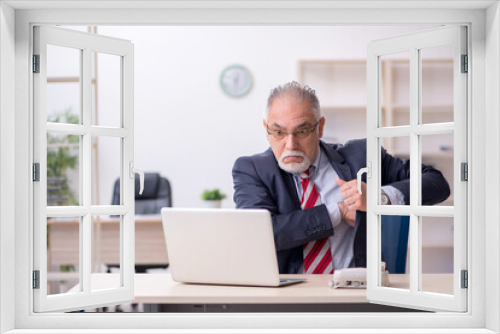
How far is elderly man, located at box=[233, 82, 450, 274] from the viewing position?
12.1 ft

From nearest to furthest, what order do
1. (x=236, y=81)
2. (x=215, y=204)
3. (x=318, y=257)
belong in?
(x=318, y=257), (x=215, y=204), (x=236, y=81)

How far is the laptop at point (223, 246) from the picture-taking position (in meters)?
3.01

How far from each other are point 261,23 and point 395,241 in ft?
5.58

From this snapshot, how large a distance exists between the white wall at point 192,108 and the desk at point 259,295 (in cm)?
391

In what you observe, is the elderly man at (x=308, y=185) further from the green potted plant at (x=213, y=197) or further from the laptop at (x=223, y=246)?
the green potted plant at (x=213, y=197)

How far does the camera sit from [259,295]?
2.85m

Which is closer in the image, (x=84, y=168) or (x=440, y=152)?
(x=84, y=168)

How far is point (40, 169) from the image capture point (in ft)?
8.04

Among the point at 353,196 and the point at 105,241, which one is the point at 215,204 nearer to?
the point at 105,241

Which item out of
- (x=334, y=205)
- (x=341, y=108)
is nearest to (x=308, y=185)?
(x=334, y=205)

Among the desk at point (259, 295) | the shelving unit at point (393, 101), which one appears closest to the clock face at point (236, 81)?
the shelving unit at point (393, 101)

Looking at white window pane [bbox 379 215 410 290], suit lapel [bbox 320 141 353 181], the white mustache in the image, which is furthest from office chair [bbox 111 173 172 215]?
white window pane [bbox 379 215 410 290]

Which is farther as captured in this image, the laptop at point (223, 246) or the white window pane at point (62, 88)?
the white window pane at point (62, 88)

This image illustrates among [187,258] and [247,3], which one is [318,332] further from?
[247,3]
